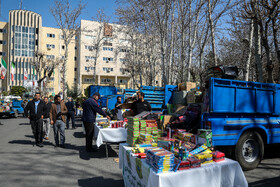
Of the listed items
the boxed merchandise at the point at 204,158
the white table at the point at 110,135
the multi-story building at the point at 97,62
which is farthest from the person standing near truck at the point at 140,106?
the multi-story building at the point at 97,62

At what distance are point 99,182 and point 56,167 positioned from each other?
66.7 inches

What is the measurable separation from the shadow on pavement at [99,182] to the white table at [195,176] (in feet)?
4.07

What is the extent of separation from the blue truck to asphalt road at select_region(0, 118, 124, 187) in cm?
258

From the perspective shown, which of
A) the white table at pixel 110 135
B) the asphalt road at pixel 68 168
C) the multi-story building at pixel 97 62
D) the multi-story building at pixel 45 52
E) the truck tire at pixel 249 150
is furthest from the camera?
the multi-story building at pixel 45 52

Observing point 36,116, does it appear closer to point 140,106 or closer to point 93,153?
point 93,153

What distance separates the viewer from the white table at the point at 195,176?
2.69m

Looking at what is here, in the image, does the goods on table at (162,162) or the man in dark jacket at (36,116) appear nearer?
the goods on table at (162,162)

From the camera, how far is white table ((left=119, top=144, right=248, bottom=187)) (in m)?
2.69

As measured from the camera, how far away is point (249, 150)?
5.16m

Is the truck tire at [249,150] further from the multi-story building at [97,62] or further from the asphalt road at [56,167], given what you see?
the multi-story building at [97,62]

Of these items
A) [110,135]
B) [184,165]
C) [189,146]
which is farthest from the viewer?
[110,135]

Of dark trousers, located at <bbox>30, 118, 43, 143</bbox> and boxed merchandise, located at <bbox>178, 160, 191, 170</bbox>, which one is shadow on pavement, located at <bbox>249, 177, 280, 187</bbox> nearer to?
boxed merchandise, located at <bbox>178, 160, 191, 170</bbox>

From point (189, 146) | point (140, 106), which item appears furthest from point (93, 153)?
point (189, 146)

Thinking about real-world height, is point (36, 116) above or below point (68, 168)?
above
